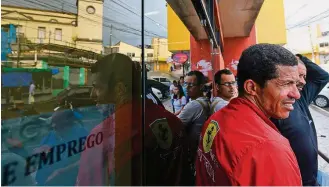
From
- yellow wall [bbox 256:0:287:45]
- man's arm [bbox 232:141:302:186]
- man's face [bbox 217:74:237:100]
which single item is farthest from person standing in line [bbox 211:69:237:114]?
yellow wall [bbox 256:0:287:45]

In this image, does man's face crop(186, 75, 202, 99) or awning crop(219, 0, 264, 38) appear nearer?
man's face crop(186, 75, 202, 99)

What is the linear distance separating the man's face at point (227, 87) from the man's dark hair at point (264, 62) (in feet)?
4.63

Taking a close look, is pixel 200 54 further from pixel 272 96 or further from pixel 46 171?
pixel 46 171

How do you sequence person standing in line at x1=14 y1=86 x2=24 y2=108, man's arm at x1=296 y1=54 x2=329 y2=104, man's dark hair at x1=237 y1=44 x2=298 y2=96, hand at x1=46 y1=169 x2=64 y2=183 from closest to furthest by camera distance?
1. person standing in line at x1=14 y1=86 x2=24 y2=108
2. hand at x1=46 y1=169 x2=64 y2=183
3. man's dark hair at x1=237 y1=44 x2=298 y2=96
4. man's arm at x1=296 y1=54 x2=329 y2=104

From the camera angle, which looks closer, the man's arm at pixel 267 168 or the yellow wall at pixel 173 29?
the man's arm at pixel 267 168

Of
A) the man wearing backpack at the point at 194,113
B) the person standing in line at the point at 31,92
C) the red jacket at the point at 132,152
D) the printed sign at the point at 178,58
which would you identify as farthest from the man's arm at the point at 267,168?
the printed sign at the point at 178,58

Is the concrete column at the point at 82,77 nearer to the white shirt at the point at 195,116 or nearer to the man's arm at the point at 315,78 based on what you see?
the white shirt at the point at 195,116

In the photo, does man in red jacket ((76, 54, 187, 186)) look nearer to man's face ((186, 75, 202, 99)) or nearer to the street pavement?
man's face ((186, 75, 202, 99))

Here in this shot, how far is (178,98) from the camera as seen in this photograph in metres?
2.43

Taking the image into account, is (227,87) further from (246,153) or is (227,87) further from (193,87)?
(246,153)

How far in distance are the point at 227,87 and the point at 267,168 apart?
5.92 ft

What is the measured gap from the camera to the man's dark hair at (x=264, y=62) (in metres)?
0.94

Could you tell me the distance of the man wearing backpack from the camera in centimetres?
180

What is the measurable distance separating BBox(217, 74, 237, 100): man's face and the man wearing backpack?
232 mm
